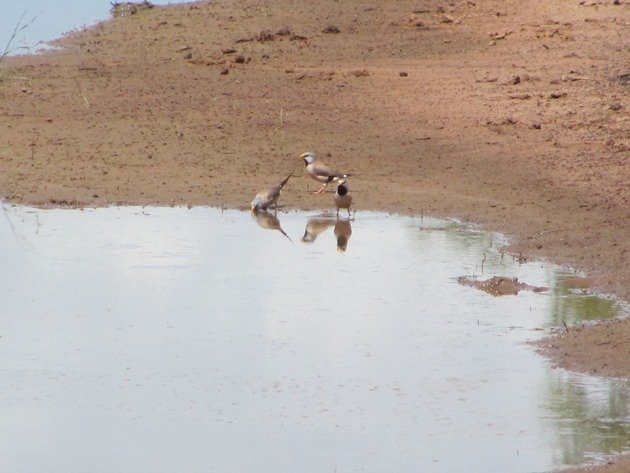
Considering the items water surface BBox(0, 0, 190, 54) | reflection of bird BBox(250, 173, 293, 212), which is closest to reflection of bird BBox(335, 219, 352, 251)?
reflection of bird BBox(250, 173, 293, 212)

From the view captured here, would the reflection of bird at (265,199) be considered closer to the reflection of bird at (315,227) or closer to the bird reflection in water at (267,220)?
the bird reflection in water at (267,220)

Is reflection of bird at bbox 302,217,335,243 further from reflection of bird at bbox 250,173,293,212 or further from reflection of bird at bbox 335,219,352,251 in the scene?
reflection of bird at bbox 250,173,293,212

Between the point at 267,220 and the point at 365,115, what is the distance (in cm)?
333

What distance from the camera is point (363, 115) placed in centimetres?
1389

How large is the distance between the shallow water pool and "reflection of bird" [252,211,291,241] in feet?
0.26

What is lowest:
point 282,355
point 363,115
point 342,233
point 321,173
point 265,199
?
point 282,355

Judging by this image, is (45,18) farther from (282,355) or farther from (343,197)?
(282,355)

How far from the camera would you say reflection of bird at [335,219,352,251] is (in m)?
10.1

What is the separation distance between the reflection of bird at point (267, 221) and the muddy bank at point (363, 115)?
61cm

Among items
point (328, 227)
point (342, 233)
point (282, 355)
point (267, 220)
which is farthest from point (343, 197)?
point (282, 355)

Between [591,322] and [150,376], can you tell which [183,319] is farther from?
[591,322]

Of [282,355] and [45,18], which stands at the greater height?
[45,18]

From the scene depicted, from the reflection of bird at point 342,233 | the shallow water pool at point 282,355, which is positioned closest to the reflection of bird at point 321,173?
the reflection of bird at point 342,233

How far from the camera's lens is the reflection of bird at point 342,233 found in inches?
399
